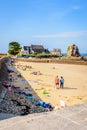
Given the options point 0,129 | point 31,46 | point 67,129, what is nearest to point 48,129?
point 67,129

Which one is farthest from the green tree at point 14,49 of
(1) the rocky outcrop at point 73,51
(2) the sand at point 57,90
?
(2) the sand at point 57,90

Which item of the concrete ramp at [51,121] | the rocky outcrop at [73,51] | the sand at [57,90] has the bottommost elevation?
the sand at [57,90]

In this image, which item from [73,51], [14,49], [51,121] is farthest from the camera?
[14,49]

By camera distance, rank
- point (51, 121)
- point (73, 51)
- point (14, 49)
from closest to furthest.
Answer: point (51, 121) → point (73, 51) → point (14, 49)

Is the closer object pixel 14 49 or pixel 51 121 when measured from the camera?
pixel 51 121

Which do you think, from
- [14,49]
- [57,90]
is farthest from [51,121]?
[14,49]

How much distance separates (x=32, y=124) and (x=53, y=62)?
76.9m

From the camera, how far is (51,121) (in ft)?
7.54

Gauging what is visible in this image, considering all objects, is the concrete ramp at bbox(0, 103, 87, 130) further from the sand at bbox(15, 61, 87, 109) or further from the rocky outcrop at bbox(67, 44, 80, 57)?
the rocky outcrop at bbox(67, 44, 80, 57)

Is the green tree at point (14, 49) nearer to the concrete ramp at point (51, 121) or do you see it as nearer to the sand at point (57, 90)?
the sand at point (57, 90)

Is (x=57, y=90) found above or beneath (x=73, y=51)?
beneath

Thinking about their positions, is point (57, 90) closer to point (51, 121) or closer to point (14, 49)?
point (51, 121)

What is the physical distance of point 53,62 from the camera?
79000 millimetres

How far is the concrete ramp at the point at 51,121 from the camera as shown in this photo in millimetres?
2123
